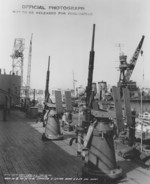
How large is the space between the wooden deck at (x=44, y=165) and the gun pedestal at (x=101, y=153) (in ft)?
0.87

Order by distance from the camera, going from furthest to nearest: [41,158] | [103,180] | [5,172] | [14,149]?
[14,149]
[41,158]
[5,172]
[103,180]

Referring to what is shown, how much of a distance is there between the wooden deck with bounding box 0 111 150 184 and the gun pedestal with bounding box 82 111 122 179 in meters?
0.26

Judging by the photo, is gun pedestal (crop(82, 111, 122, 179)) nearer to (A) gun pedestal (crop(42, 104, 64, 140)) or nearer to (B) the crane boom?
(A) gun pedestal (crop(42, 104, 64, 140))

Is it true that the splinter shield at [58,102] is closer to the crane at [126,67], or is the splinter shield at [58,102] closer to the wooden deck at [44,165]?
the wooden deck at [44,165]

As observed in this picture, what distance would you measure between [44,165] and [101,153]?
1.48m

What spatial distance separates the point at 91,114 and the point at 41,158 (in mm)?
2110

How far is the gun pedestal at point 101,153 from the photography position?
13.8ft

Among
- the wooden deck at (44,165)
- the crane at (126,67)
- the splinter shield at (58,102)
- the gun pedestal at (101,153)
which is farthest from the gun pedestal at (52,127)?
the crane at (126,67)

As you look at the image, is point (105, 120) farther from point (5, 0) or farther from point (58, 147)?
point (5, 0)

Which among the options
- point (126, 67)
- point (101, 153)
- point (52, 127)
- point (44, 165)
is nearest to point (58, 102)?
point (52, 127)

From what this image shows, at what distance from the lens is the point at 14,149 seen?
6.54 meters

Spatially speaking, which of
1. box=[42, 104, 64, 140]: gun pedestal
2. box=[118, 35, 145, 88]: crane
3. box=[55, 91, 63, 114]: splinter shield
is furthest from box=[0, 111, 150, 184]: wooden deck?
box=[118, 35, 145, 88]: crane

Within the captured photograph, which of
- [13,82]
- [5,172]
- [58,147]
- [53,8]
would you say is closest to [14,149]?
[58,147]

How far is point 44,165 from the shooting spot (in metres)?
5.11
